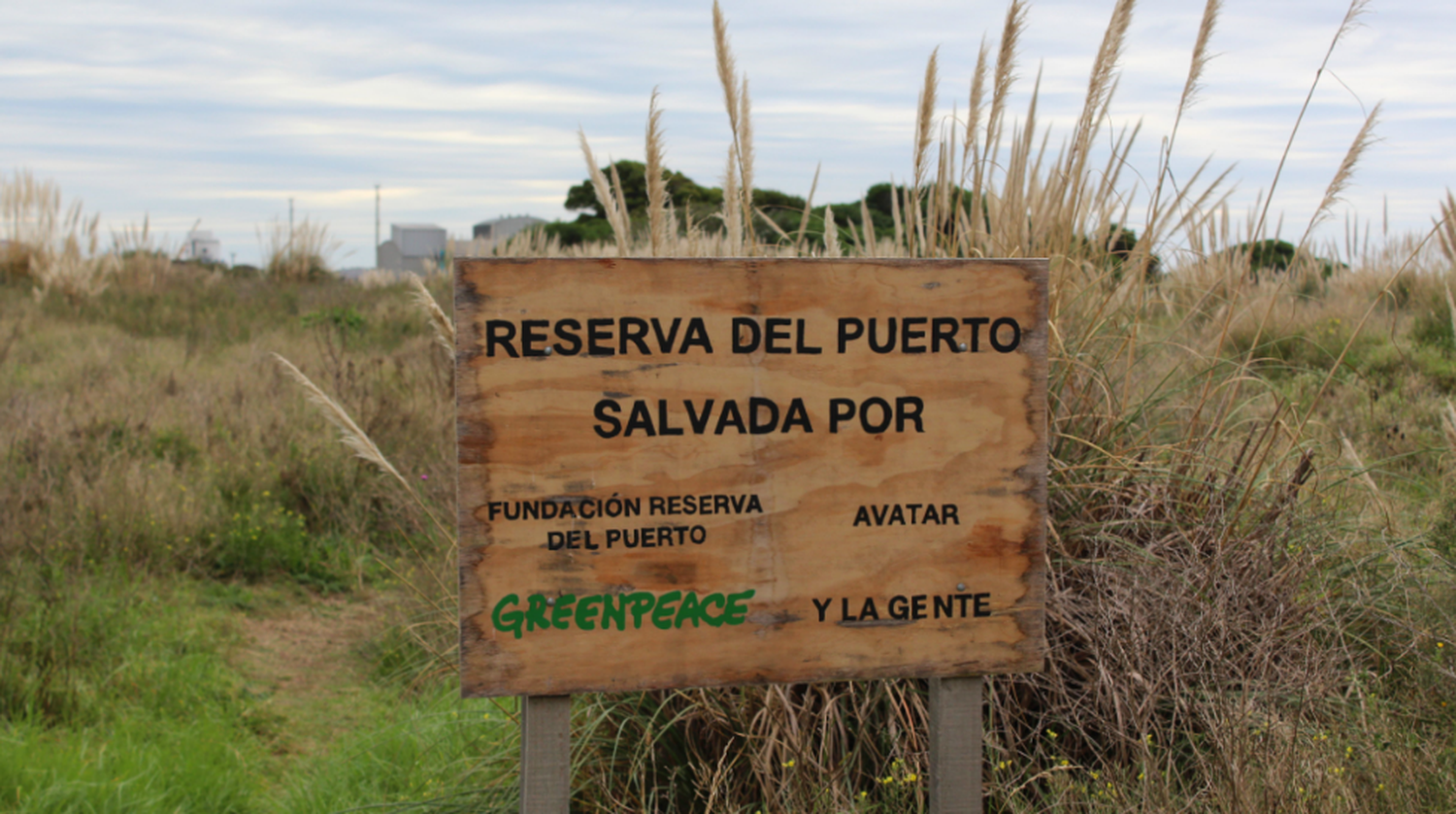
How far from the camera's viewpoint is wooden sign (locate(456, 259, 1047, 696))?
2.08m

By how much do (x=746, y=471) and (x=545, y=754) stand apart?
28.7 inches

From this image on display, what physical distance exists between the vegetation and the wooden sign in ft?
1.39

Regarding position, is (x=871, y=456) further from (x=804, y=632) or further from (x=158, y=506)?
(x=158, y=506)

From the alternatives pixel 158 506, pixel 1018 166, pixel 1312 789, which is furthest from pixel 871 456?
pixel 158 506

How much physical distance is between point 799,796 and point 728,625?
576 millimetres

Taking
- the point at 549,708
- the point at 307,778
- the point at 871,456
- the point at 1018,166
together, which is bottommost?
the point at 307,778

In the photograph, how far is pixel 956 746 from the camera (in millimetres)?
2256

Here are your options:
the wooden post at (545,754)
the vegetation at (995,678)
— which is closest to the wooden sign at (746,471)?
the wooden post at (545,754)

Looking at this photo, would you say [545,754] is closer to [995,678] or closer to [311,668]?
[995,678]

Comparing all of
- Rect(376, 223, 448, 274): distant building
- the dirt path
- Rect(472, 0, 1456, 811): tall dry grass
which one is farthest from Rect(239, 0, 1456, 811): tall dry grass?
Rect(376, 223, 448, 274): distant building

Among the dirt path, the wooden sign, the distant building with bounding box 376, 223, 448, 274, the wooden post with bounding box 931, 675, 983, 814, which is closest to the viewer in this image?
the wooden sign

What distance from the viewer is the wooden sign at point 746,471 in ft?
6.84

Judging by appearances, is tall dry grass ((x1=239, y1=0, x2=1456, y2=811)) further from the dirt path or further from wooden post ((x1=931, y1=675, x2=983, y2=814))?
the dirt path

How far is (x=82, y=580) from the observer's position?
4.46 m
